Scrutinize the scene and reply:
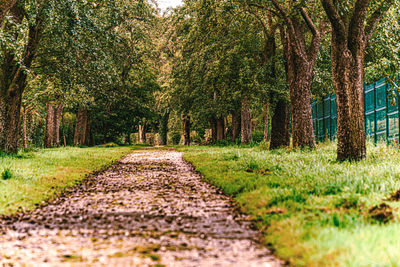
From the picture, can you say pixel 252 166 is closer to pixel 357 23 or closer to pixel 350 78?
pixel 350 78

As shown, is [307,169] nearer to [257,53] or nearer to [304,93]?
[304,93]

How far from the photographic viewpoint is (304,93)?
15.6m

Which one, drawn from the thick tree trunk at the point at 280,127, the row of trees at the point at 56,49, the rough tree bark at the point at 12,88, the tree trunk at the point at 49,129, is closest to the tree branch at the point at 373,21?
the thick tree trunk at the point at 280,127

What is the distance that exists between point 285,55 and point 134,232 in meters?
14.4

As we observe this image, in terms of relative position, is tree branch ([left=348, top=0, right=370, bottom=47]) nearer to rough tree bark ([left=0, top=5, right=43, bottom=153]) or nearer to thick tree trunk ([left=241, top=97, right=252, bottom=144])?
rough tree bark ([left=0, top=5, right=43, bottom=153])

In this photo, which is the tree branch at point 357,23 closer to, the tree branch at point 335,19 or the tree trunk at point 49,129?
the tree branch at point 335,19

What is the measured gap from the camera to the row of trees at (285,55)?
10.7 m

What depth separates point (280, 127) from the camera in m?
18.2

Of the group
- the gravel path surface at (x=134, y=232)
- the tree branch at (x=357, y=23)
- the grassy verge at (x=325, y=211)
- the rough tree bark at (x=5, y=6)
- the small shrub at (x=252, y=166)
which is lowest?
the gravel path surface at (x=134, y=232)

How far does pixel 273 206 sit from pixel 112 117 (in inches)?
1329

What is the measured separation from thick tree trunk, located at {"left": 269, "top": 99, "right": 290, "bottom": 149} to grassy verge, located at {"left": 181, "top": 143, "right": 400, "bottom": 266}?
887 centimetres

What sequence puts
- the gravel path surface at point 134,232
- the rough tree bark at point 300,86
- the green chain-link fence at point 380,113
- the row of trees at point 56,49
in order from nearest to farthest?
the gravel path surface at point 134,232 → the row of trees at point 56,49 → the rough tree bark at point 300,86 → the green chain-link fence at point 380,113

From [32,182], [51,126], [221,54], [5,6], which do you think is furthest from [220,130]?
[32,182]

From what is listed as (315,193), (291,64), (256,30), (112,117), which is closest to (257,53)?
(256,30)
